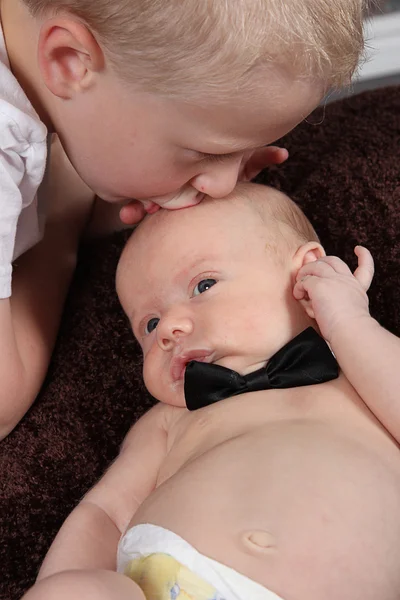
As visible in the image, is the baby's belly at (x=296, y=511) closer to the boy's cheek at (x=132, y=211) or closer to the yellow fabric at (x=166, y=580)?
the yellow fabric at (x=166, y=580)

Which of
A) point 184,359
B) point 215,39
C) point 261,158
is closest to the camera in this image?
point 215,39

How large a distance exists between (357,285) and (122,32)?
49 centimetres

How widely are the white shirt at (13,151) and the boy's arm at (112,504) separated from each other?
308 millimetres

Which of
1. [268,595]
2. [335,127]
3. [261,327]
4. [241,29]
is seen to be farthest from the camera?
[335,127]

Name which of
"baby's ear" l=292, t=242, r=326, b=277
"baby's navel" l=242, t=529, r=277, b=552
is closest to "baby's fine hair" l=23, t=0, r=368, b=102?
"baby's ear" l=292, t=242, r=326, b=277

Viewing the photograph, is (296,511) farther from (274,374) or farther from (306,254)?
(306,254)

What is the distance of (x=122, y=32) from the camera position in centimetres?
115

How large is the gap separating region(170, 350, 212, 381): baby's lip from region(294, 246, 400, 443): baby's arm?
6.3 inches

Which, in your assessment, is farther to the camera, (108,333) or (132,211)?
(108,333)

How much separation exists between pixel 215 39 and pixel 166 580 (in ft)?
2.21

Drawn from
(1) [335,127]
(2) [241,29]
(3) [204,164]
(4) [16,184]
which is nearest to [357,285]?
(3) [204,164]

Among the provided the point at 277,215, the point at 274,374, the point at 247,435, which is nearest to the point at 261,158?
the point at 277,215

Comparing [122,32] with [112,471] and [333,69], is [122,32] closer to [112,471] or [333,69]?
[333,69]

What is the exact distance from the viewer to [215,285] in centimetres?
125
